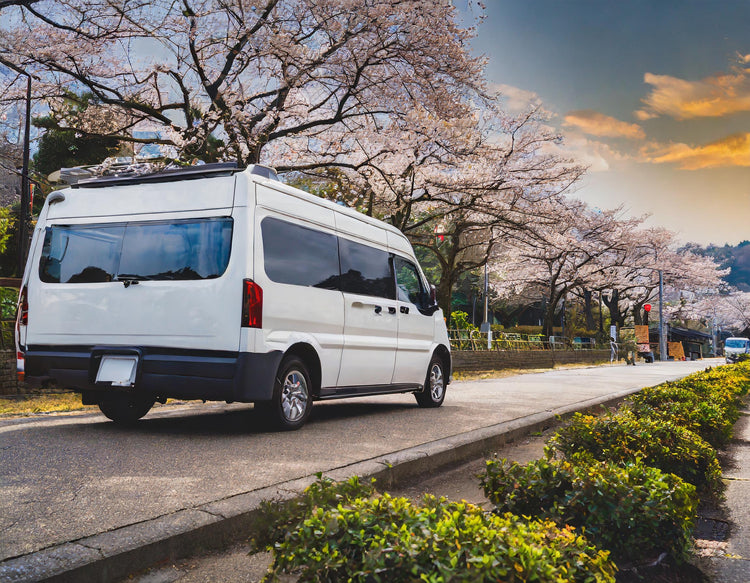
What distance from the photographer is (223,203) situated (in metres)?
6.00

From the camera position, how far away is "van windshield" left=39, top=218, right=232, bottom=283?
234 inches

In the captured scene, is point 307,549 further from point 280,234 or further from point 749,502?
point 280,234

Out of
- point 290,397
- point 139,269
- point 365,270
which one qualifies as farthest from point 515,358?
point 139,269

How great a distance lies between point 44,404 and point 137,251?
4.04m

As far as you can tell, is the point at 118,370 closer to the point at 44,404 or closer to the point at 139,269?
the point at 139,269

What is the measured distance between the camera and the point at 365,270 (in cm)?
782

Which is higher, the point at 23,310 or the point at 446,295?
the point at 446,295

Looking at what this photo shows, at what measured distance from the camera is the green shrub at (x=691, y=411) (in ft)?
18.9

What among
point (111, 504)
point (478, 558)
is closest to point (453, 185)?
point (111, 504)

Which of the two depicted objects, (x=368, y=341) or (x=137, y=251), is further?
(x=368, y=341)

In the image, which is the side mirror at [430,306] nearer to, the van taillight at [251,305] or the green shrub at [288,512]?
the van taillight at [251,305]

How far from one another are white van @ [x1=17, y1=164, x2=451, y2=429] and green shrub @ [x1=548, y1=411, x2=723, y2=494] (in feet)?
8.90

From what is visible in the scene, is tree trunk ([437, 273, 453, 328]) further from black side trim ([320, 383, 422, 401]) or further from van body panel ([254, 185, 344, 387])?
van body panel ([254, 185, 344, 387])

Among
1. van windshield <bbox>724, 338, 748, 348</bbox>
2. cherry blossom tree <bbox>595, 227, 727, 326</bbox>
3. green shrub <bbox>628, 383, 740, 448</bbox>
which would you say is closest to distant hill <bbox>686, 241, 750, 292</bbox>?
cherry blossom tree <bbox>595, 227, 727, 326</bbox>
